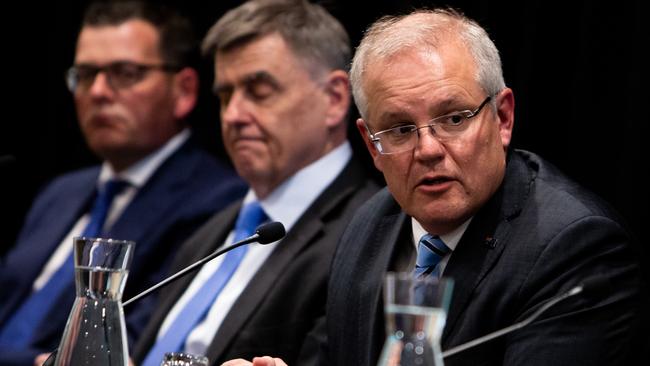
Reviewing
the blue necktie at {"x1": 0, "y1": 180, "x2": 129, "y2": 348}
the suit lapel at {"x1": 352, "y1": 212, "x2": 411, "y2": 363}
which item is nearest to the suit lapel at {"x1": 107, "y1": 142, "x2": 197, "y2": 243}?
the blue necktie at {"x1": 0, "y1": 180, "x2": 129, "y2": 348}

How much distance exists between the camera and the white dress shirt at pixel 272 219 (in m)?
3.49

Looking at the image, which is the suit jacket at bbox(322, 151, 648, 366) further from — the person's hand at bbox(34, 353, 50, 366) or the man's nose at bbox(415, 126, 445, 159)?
the person's hand at bbox(34, 353, 50, 366)

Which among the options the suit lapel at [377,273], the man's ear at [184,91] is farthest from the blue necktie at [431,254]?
the man's ear at [184,91]

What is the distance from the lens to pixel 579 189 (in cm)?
247

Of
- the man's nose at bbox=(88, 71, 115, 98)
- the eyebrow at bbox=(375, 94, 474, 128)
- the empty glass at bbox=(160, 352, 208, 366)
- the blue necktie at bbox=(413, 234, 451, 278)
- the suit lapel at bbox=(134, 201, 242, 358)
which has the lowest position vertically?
the suit lapel at bbox=(134, 201, 242, 358)

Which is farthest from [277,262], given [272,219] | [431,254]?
[431,254]

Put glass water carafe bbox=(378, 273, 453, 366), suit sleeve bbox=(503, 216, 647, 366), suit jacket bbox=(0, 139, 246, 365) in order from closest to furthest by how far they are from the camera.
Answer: glass water carafe bbox=(378, 273, 453, 366), suit sleeve bbox=(503, 216, 647, 366), suit jacket bbox=(0, 139, 246, 365)

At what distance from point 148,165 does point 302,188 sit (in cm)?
104

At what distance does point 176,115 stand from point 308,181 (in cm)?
109

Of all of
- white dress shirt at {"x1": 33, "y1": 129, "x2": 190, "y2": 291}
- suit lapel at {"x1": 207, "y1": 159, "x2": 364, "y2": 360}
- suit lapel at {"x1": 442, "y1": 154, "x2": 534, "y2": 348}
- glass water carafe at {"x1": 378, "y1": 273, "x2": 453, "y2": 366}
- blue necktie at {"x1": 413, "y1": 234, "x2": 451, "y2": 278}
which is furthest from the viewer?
white dress shirt at {"x1": 33, "y1": 129, "x2": 190, "y2": 291}

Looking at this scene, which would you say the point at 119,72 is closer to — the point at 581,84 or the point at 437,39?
the point at 581,84

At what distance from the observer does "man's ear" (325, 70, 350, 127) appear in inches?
146

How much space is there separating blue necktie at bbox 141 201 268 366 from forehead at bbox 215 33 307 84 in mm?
431

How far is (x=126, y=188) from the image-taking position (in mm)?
4465
